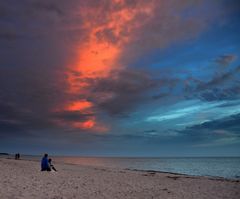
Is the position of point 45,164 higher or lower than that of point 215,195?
higher

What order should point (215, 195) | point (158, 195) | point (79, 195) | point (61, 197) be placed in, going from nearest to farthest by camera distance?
point (61, 197), point (79, 195), point (158, 195), point (215, 195)

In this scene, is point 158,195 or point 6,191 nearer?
point 6,191

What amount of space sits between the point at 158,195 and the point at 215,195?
3.55 metres

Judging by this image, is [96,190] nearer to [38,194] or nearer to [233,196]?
[38,194]

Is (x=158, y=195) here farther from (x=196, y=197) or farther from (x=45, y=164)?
(x=45, y=164)

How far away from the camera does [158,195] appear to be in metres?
14.0

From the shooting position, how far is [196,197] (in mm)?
13984

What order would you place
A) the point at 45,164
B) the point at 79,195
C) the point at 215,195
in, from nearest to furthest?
the point at 79,195
the point at 215,195
the point at 45,164

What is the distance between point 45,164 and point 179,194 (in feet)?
48.6

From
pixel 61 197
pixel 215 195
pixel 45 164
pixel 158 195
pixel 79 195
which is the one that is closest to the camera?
pixel 61 197

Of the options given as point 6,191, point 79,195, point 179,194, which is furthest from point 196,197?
point 6,191

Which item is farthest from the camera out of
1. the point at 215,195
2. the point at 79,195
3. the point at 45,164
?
the point at 45,164

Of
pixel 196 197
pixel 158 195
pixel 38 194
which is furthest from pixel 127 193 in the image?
pixel 38 194

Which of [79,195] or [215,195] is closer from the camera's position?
[79,195]
